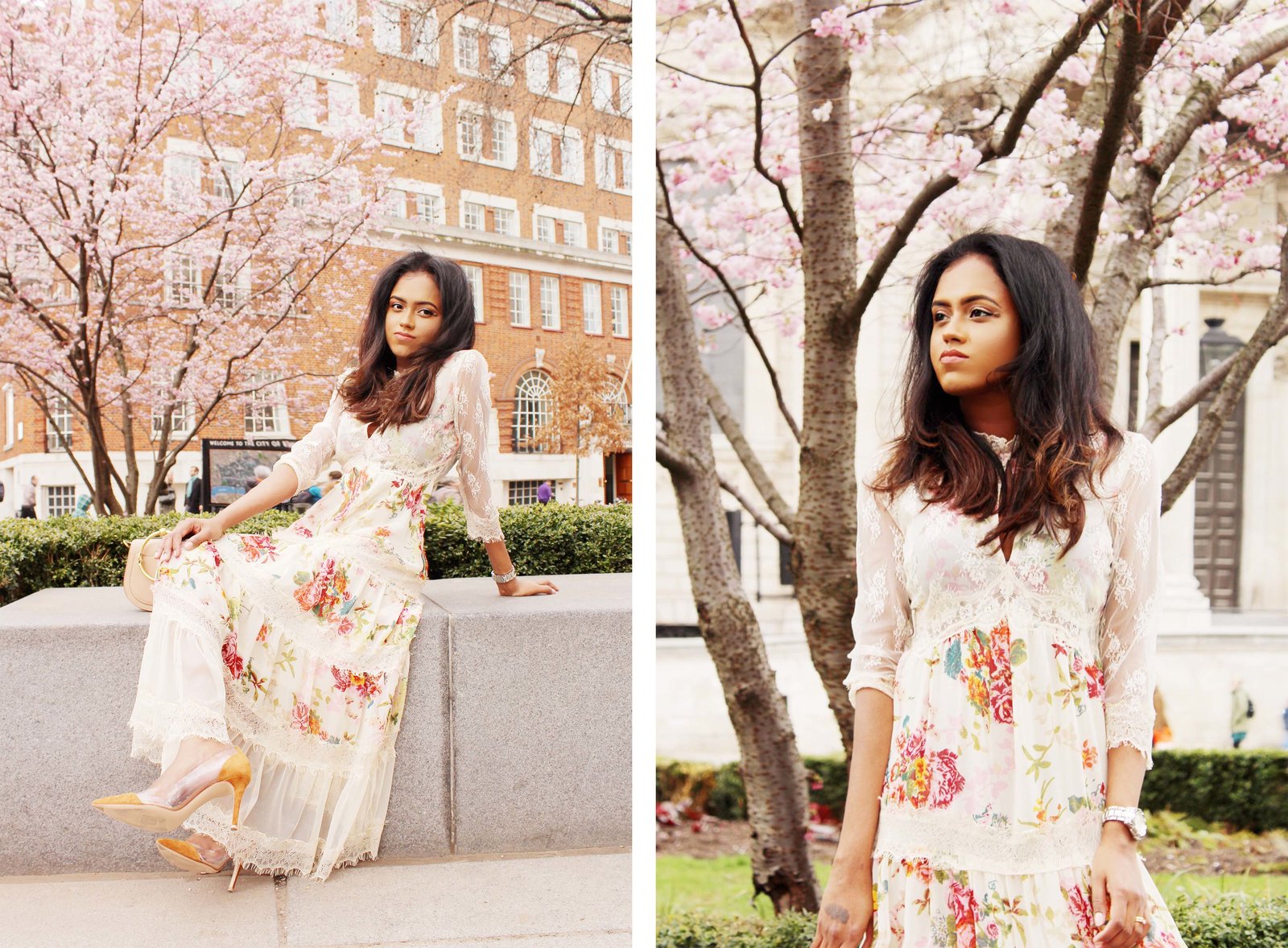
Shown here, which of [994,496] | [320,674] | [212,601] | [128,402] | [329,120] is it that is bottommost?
[320,674]

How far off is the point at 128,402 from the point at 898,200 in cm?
312

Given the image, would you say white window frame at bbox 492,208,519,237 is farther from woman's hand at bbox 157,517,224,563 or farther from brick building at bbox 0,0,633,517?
woman's hand at bbox 157,517,224,563

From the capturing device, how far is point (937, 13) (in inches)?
162

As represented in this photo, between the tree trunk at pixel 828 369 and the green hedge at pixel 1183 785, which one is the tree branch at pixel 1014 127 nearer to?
the tree trunk at pixel 828 369

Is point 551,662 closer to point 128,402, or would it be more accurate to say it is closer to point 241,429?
point 241,429

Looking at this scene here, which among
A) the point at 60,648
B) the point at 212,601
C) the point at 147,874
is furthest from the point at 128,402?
the point at 147,874

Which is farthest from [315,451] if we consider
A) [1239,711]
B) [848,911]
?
[1239,711]

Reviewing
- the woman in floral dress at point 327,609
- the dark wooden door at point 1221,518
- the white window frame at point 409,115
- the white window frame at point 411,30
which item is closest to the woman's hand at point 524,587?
the woman in floral dress at point 327,609

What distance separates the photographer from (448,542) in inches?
161

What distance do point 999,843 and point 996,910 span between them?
107 mm

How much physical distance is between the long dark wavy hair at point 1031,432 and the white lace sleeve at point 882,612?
8cm

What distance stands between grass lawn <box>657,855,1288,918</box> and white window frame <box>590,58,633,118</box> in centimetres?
309

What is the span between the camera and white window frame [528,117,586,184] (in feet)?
13.4

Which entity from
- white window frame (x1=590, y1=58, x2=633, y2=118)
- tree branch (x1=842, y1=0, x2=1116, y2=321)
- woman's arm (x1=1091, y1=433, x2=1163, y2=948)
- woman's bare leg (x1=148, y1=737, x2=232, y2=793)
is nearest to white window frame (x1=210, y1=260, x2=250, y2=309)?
white window frame (x1=590, y1=58, x2=633, y2=118)
